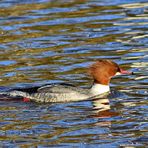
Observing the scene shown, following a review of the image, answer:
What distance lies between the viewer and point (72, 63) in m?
19.5

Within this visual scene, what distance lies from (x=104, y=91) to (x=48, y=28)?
6904 mm

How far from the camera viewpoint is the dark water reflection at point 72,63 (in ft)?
45.2

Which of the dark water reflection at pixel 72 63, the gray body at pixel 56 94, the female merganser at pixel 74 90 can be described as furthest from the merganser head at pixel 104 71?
the gray body at pixel 56 94

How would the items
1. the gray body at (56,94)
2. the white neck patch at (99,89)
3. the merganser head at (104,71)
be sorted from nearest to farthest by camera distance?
the gray body at (56,94)
the white neck patch at (99,89)
the merganser head at (104,71)

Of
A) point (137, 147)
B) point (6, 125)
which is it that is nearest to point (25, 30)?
point (6, 125)

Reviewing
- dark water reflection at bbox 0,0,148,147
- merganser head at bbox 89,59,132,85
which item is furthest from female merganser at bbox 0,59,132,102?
dark water reflection at bbox 0,0,148,147

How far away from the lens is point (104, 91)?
17156mm

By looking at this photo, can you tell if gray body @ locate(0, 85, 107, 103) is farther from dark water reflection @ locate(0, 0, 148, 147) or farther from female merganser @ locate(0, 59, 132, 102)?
dark water reflection @ locate(0, 0, 148, 147)

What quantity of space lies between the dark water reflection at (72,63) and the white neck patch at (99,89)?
290mm

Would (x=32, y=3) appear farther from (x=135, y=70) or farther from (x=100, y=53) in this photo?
(x=135, y=70)

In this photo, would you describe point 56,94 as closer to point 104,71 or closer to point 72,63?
point 104,71

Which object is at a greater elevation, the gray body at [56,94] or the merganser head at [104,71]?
the merganser head at [104,71]

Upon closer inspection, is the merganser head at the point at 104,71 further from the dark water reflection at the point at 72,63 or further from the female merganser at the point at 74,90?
the dark water reflection at the point at 72,63

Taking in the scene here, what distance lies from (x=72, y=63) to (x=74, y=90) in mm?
2884
